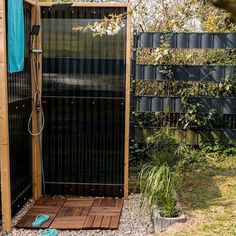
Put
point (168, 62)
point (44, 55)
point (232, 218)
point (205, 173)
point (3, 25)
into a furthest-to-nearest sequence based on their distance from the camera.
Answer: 1. point (168, 62)
2. point (205, 173)
3. point (44, 55)
4. point (232, 218)
5. point (3, 25)

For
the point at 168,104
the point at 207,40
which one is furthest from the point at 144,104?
the point at 207,40

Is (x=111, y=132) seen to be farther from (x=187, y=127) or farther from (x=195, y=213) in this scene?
(x=187, y=127)

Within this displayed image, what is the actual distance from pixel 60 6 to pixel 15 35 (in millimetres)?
809

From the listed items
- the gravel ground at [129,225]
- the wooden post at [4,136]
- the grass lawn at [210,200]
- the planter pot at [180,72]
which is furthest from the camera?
the planter pot at [180,72]

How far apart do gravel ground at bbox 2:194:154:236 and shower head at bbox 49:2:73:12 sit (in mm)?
2085

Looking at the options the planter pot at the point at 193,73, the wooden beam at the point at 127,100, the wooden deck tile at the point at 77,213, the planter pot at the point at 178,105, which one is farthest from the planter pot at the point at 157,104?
the wooden deck tile at the point at 77,213

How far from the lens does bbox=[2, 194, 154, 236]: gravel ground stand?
358 centimetres

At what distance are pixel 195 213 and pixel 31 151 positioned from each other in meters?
1.86

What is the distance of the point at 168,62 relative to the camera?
5613 mm

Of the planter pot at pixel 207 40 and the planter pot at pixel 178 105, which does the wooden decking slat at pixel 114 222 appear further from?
the planter pot at pixel 207 40

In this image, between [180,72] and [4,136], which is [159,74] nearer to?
[180,72]

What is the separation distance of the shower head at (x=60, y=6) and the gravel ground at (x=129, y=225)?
82.1 inches

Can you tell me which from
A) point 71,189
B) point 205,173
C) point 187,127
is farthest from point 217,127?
point 71,189

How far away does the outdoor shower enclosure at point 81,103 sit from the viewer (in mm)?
4270
